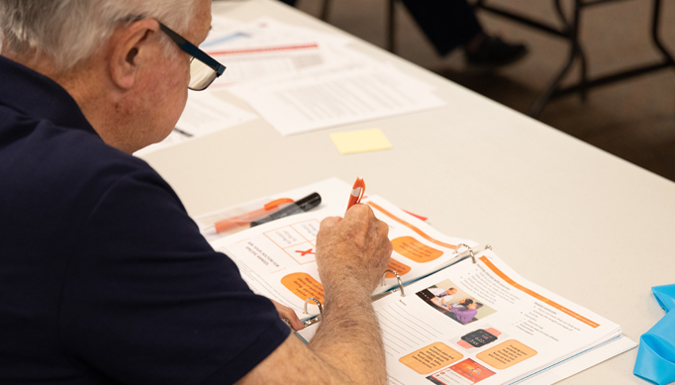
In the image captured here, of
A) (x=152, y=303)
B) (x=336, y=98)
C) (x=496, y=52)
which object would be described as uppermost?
(x=496, y=52)

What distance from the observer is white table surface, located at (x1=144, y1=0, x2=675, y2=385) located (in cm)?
105

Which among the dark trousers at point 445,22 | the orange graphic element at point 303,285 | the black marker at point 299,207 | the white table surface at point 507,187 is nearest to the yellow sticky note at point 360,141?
the white table surface at point 507,187

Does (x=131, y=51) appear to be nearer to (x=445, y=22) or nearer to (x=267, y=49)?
(x=267, y=49)

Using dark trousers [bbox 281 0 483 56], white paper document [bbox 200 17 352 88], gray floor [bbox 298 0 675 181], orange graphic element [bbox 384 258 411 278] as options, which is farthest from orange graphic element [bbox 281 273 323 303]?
dark trousers [bbox 281 0 483 56]

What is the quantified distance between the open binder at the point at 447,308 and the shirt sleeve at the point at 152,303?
28 centimetres

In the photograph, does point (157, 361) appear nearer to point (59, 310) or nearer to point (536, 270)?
point (59, 310)

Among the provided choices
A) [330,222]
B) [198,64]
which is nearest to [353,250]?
[330,222]

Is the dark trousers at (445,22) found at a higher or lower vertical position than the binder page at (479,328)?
higher

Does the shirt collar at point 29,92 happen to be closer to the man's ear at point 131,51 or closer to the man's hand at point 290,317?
the man's ear at point 131,51

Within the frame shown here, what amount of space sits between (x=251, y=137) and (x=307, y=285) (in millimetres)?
592

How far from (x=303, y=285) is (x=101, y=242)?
1.54 ft

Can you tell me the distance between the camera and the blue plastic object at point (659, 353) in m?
0.84

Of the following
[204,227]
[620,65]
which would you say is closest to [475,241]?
[204,227]

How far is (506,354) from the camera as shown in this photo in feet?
2.87
